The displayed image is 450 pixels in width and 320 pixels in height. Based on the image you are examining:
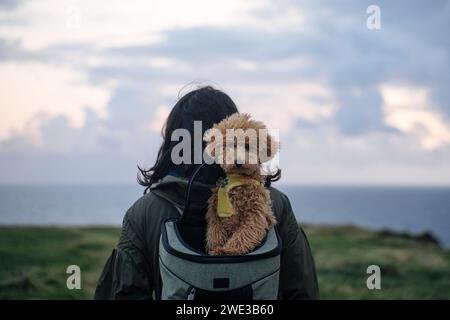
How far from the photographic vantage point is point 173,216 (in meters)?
2.67

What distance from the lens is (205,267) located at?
2.47m

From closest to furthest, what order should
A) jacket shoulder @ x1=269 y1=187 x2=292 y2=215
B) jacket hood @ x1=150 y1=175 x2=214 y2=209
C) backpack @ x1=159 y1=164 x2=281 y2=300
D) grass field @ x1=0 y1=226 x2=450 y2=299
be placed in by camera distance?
backpack @ x1=159 y1=164 x2=281 y2=300 < jacket hood @ x1=150 y1=175 x2=214 y2=209 < jacket shoulder @ x1=269 y1=187 x2=292 y2=215 < grass field @ x1=0 y1=226 x2=450 y2=299

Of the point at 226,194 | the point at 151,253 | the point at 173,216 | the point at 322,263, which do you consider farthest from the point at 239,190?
the point at 322,263

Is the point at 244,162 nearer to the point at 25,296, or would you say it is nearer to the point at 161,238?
the point at 161,238

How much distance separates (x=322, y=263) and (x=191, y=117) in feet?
33.2

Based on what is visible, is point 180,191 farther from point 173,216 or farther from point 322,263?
point 322,263

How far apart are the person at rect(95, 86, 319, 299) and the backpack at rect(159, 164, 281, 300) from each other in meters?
0.15

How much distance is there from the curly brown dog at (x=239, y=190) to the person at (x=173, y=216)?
0.06m

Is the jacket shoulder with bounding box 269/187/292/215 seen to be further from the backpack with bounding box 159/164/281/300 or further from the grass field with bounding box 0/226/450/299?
the grass field with bounding box 0/226/450/299

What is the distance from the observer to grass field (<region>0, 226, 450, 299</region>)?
9055mm

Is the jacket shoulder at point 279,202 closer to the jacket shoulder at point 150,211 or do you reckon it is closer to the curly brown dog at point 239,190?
the curly brown dog at point 239,190

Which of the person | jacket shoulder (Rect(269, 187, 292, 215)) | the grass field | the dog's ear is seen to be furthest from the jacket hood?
the grass field
